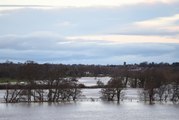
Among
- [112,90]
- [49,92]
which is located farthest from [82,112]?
[112,90]

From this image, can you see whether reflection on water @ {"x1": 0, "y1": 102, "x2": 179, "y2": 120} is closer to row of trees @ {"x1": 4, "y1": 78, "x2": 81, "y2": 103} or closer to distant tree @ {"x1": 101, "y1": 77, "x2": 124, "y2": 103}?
row of trees @ {"x1": 4, "y1": 78, "x2": 81, "y2": 103}

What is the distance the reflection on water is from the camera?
74250mm

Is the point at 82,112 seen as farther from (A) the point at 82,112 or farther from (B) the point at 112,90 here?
(B) the point at 112,90

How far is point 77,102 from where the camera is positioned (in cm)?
10669

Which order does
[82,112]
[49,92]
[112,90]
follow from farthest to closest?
[112,90], [49,92], [82,112]

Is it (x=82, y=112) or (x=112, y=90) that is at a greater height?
(x=112, y=90)

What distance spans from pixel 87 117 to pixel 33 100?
116 ft

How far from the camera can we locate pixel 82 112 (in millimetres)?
85000

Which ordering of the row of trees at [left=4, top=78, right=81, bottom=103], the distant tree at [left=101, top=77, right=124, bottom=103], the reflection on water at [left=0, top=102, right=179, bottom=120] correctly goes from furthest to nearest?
the distant tree at [left=101, top=77, right=124, bottom=103], the row of trees at [left=4, top=78, right=81, bottom=103], the reflection on water at [left=0, top=102, right=179, bottom=120]

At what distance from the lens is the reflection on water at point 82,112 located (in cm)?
7425

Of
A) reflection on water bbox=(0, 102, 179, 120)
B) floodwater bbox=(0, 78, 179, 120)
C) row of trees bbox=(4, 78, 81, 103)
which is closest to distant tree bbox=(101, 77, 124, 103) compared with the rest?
floodwater bbox=(0, 78, 179, 120)

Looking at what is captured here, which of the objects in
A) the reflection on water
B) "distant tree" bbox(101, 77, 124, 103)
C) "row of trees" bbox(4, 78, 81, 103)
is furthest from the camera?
"distant tree" bbox(101, 77, 124, 103)

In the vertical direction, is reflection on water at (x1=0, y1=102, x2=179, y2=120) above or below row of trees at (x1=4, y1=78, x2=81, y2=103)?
below

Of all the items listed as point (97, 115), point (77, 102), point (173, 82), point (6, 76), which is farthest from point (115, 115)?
point (6, 76)
